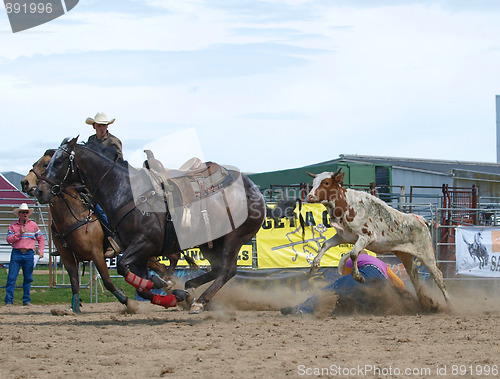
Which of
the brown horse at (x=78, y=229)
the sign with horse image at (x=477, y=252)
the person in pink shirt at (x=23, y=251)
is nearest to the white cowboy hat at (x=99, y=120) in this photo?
the brown horse at (x=78, y=229)

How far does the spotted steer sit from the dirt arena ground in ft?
3.16

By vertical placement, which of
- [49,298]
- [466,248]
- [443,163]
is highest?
[443,163]

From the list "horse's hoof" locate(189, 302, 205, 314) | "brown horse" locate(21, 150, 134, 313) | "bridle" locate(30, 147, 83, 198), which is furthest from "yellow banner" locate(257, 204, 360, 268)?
"bridle" locate(30, 147, 83, 198)

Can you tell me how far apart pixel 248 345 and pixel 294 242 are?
6.69 m

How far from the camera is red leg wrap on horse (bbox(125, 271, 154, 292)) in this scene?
24.6ft

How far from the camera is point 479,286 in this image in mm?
13820

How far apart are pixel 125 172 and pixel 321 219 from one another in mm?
5970

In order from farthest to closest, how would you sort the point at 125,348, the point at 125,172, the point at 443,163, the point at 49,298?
the point at 443,163 → the point at 49,298 → the point at 125,172 → the point at 125,348

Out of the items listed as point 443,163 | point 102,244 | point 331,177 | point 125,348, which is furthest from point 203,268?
point 443,163

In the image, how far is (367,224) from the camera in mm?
9156

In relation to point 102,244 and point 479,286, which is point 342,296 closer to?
point 102,244

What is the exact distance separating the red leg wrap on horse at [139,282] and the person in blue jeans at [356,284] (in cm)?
197

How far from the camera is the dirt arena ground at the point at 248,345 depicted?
4.96 meters

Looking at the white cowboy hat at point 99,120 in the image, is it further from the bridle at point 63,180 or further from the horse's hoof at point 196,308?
the horse's hoof at point 196,308
